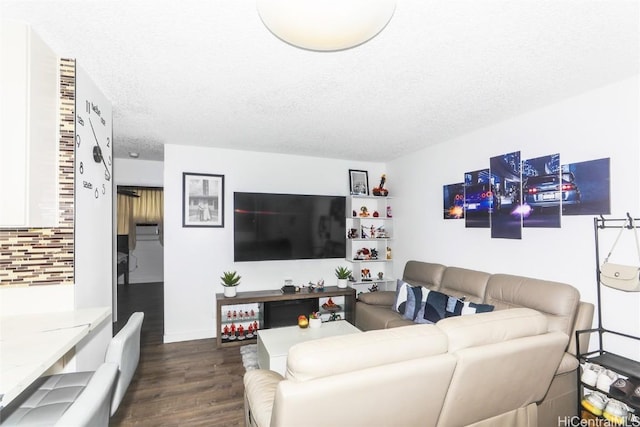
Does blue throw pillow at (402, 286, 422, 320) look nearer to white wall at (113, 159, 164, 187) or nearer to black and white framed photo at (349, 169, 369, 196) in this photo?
black and white framed photo at (349, 169, 369, 196)

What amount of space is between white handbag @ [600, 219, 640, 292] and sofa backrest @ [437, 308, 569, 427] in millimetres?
745

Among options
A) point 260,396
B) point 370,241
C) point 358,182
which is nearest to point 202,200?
point 358,182

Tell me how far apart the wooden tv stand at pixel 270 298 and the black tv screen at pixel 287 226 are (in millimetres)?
484

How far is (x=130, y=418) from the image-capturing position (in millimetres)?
2289

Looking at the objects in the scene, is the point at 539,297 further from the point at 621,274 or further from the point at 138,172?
the point at 138,172

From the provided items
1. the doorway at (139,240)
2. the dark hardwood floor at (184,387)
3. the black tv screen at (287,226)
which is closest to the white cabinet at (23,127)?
the dark hardwood floor at (184,387)

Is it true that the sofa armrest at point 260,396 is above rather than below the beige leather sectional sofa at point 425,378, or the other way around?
below

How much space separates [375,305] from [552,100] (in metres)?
2.81

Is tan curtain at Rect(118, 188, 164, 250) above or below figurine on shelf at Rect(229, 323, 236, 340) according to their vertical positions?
above

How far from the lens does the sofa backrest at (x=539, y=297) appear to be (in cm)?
226

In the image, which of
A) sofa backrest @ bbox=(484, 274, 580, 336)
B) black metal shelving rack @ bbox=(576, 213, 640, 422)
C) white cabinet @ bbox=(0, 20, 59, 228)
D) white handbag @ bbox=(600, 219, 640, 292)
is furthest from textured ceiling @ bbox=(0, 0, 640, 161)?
sofa backrest @ bbox=(484, 274, 580, 336)

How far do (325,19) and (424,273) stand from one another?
3.30m

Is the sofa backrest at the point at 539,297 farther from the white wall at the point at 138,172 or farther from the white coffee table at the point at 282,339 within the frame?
the white wall at the point at 138,172

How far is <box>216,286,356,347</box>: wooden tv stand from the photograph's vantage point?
3674 mm
